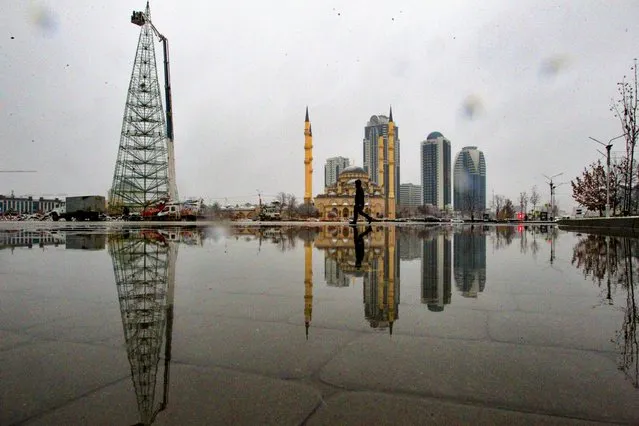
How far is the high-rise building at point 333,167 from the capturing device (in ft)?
616

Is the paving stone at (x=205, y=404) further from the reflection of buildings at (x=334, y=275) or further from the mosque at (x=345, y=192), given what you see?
the mosque at (x=345, y=192)

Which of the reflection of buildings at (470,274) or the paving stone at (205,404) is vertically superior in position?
the reflection of buildings at (470,274)

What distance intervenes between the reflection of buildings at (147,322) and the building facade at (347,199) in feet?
315

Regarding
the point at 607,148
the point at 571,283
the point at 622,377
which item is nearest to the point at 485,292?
the point at 571,283

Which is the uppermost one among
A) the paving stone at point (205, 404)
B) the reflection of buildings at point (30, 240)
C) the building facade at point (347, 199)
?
the building facade at point (347, 199)

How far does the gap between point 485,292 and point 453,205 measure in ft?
602

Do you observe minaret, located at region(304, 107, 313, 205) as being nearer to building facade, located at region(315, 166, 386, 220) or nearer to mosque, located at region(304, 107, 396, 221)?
mosque, located at region(304, 107, 396, 221)

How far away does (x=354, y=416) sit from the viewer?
5.68ft

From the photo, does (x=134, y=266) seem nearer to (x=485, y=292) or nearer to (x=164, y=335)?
(x=164, y=335)

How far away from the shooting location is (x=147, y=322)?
10.2 ft

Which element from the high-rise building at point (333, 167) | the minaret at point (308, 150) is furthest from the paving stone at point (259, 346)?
the high-rise building at point (333, 167)

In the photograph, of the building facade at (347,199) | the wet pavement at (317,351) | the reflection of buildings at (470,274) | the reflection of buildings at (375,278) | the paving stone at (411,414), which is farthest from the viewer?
the building facade at (347,199)

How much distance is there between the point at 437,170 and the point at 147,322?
190 metres

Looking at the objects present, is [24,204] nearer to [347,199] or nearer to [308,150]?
[308,150]
